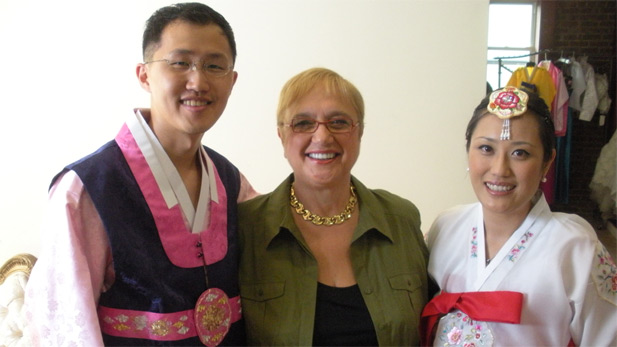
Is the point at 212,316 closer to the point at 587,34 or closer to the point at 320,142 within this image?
the point at 320,142

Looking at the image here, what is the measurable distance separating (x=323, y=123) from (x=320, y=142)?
7 cm

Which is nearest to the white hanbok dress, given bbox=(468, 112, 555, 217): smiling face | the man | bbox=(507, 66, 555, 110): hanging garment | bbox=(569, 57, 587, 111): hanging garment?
bbox=(468, 112, 555, 217): smiling face

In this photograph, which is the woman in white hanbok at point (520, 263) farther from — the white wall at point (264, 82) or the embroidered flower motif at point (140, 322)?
the white wall at point (264, 82)

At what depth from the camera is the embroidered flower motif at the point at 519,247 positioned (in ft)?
4.58

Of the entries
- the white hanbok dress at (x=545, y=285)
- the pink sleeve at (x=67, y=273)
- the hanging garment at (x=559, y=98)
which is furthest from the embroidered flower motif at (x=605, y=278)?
the hanging garment at (x=559, y=98)

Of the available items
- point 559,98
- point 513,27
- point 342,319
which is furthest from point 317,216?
point 513,27

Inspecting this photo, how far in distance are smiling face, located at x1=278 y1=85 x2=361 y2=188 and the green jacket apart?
0.15 meters

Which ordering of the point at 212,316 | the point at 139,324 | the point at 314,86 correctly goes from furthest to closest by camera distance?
the point at 314,86 < the point at 212,316 < the point at 139,324

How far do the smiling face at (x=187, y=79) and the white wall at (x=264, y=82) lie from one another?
215cm

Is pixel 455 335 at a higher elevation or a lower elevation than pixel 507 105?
lower

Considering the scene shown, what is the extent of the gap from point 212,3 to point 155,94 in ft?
7.48

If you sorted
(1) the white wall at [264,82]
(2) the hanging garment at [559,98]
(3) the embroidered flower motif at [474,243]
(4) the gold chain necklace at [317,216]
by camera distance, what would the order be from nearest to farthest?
(3) the embroidered flower motif at [474,243]
(4) the gold chain necklace at [317,216]
(1) the white wall at [264,82]
(2) the hanging garment at [559,98]

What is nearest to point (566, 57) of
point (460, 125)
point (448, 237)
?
point (460, 125)

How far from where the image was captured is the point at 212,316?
1.32m
